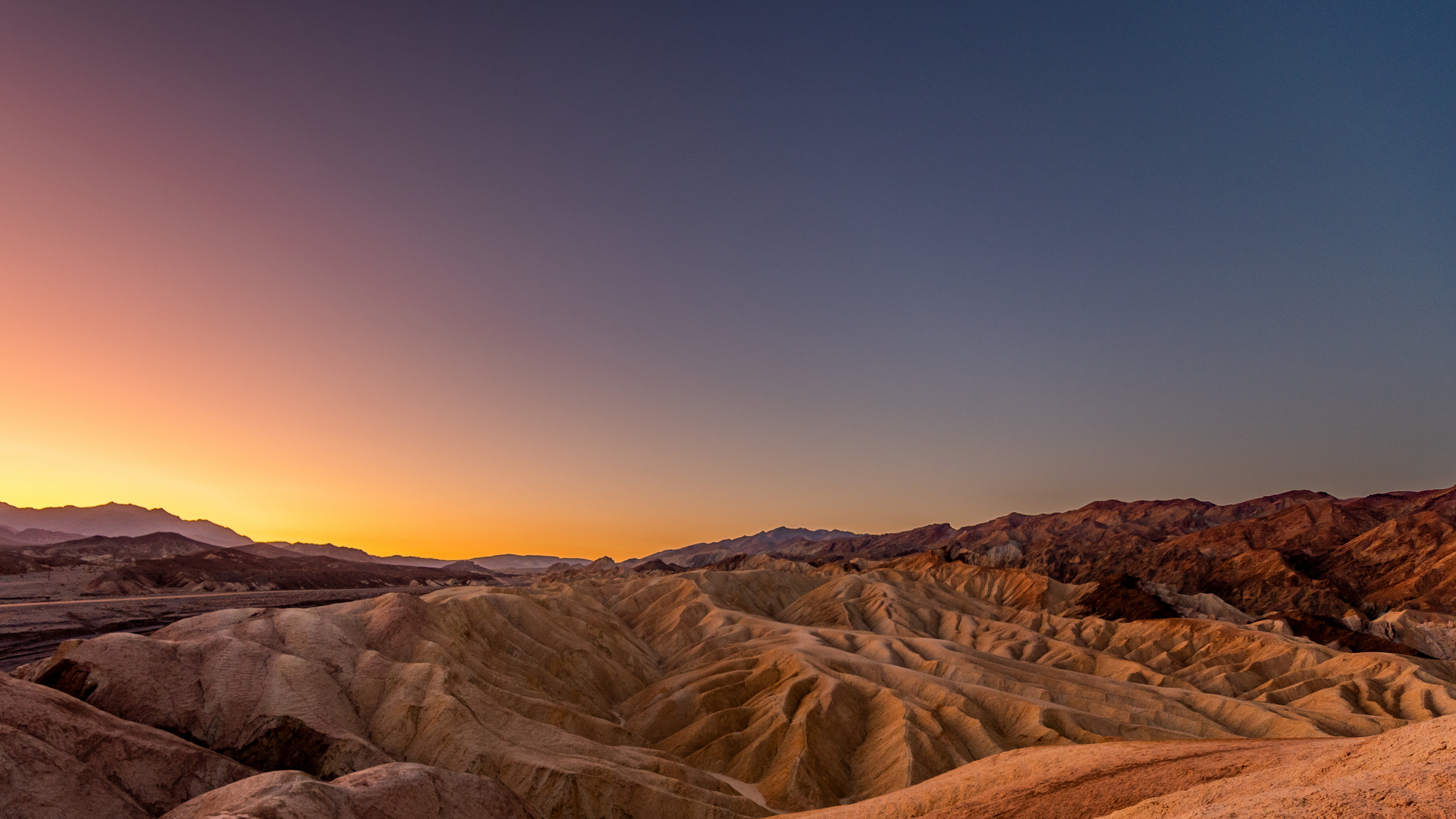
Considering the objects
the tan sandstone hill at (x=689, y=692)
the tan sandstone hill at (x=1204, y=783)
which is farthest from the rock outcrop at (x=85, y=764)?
the tan sandstone hill at (x=1204, y=783)

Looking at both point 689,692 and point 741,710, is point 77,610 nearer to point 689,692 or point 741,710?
point 689,692

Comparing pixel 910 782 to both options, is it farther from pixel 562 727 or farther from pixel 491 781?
pixel 491 781

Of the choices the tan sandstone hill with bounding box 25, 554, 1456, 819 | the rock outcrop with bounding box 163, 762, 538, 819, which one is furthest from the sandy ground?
the rock outcrop with bounding box 163, 762, 538, 819

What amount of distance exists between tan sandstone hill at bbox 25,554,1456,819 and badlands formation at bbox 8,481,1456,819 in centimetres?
23

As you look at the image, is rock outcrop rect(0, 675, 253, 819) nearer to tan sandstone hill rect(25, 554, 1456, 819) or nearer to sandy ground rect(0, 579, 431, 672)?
tan sandstone hill rect(25, 554, 1456, 819)

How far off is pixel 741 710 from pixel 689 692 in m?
6.81

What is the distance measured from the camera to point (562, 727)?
157 feet

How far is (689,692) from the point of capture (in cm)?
6569

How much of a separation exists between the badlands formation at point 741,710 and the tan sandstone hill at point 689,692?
0.23 meters

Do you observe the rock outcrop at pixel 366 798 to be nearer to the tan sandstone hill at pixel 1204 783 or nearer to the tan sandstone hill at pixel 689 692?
the tan sandstone hill at pixel 1204 783

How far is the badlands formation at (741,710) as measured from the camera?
66.4 feet

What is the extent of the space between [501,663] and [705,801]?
100ft

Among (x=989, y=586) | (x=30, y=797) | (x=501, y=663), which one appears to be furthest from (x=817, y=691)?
(x=989, y=586)

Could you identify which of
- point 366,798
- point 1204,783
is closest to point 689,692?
point 366,798
